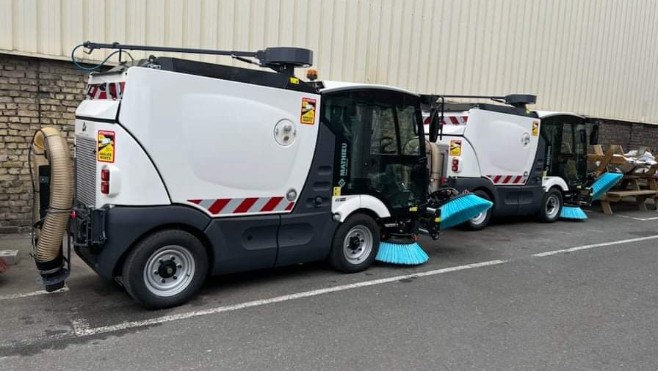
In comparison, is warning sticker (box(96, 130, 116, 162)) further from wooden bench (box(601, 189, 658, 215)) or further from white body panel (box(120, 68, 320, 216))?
wooden bench (box(601, 189, 658, 215))

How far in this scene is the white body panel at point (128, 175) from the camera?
4535mm

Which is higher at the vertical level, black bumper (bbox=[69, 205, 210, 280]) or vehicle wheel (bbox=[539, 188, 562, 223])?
black bumper (bbox=[69, 205, 210, 280])

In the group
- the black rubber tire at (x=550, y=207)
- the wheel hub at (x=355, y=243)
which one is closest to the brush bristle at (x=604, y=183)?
the black rubber tire at (x=550, y=207)

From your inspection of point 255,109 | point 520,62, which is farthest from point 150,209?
point 520,62

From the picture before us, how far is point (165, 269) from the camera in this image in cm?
490

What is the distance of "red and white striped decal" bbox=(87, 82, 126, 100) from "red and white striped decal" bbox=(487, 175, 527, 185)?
685 cm

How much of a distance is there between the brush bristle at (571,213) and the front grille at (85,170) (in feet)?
30.4

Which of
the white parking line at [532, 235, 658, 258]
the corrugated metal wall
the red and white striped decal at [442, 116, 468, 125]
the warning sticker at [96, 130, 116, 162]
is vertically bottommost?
the white parking line at [532, 235, 658, 258]

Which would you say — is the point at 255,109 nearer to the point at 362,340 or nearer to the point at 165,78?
the point at 165,78

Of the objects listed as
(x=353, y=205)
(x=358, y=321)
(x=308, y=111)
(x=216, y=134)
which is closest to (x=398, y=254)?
(x=353, y=205)

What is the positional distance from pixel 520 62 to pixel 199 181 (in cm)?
1175

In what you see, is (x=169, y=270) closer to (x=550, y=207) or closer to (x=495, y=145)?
(x=495, y=145)

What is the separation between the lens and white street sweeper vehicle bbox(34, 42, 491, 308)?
4609mm

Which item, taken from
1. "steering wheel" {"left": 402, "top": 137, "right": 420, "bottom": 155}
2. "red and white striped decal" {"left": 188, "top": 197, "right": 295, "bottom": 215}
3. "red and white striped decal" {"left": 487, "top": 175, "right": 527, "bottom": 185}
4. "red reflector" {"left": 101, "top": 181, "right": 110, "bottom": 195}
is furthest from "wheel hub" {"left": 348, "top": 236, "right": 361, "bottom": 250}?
"red and white striped decal" {"left": 487, "top": 175, "right": 527, "bottom": 185}
